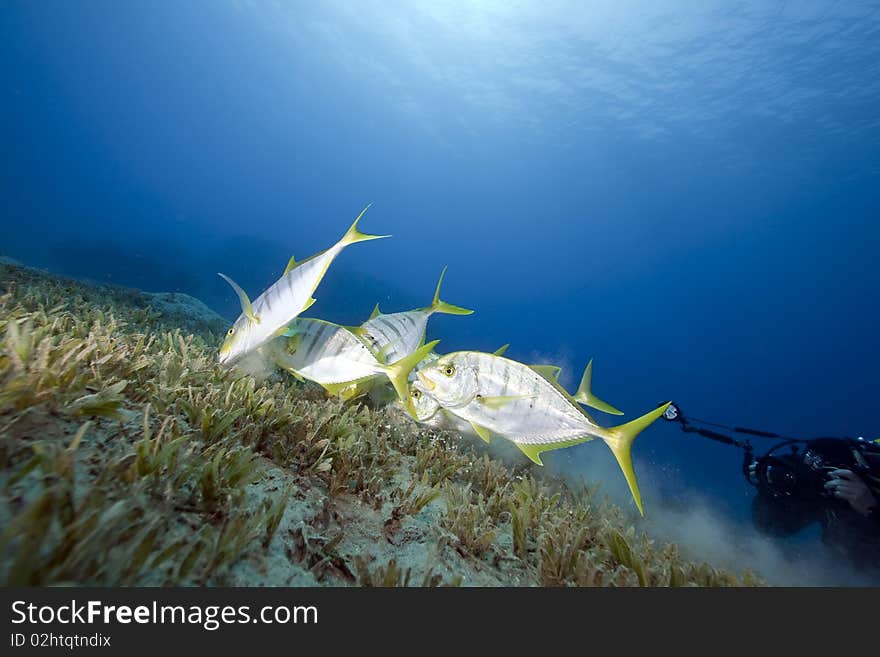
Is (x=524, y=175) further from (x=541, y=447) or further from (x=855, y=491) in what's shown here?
(x=541, y=447)

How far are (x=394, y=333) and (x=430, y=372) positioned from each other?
3.43 ft

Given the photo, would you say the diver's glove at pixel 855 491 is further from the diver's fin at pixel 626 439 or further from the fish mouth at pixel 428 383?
the fish mouth at pixel 428 383

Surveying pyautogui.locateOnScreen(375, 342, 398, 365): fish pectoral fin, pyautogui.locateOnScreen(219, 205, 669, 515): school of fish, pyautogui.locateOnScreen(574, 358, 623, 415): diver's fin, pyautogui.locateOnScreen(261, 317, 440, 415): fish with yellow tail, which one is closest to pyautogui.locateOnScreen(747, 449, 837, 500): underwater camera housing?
pyautogui.locateOnScreen(574, 358, 623, 415): diver's fin

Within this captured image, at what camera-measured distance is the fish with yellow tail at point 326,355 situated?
3.55m

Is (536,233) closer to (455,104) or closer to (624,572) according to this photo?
(455,104)

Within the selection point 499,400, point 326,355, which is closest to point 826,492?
point 499,400

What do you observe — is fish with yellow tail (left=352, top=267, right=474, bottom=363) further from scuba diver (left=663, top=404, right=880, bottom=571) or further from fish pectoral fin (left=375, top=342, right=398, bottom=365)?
scuba diver (left=663, top=404, right=880, bottom=571)

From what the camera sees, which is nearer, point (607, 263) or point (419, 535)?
point (419, 535)

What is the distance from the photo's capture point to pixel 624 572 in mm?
2586

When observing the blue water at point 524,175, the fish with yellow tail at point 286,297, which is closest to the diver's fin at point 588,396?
the fish with yellow tail at point 286,297

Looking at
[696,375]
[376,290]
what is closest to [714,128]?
[376,290]

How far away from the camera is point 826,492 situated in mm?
5676

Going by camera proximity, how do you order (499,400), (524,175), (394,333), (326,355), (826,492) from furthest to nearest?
(524,175) < (826,492) < (394,333) < (326,355) < (499,400)

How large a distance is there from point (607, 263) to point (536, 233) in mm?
26179
